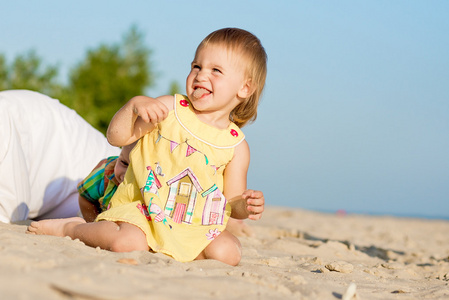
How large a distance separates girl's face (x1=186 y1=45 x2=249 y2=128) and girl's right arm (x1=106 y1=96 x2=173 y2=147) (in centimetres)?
18

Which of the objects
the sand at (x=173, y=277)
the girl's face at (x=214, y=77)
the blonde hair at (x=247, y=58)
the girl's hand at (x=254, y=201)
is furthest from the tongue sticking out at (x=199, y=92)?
the sand at (x=173, y=277)

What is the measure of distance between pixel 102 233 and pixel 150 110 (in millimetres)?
673

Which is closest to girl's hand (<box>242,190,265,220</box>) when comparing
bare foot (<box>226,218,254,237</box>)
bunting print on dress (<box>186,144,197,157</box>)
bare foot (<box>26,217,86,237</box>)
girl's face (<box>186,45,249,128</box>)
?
bunting print on dress (<box>186,144,197,157</box>)

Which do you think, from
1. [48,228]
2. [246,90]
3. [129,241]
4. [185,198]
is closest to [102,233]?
[129,241]

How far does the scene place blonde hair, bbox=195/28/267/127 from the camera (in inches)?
117

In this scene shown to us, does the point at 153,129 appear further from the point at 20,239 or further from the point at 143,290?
the point at 143,290

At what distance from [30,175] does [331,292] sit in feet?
8.56

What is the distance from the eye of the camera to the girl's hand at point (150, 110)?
107 inches

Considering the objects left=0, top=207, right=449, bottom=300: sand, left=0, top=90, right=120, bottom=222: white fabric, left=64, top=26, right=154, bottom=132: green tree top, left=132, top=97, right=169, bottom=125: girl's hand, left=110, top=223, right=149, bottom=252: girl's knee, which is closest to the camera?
left=0, top=207, right=449, bottom=300: sand

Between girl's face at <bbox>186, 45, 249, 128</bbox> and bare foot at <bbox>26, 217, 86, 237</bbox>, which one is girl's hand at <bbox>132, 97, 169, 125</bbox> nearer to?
girl's face at <bbox>186, 45, 249, 128</bbox>

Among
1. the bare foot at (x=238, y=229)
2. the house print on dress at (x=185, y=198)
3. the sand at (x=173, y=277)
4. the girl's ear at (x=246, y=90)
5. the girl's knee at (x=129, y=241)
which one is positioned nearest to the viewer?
the sand at (x=173, y=277)

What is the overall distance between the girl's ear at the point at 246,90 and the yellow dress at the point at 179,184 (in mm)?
260

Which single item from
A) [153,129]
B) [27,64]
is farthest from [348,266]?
[27,64]

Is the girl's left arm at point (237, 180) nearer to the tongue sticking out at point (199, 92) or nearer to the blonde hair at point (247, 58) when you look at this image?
the blonde hair at point (247, 58)
